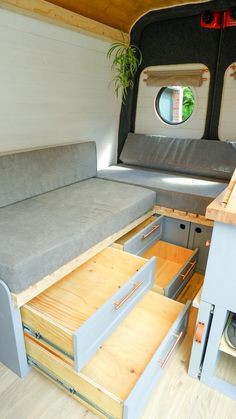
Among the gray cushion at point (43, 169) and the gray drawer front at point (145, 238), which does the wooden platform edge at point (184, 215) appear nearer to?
the gray drawer front at point (145, 238)

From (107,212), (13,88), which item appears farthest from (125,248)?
(13,88)

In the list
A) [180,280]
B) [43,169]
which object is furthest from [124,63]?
[180,280]

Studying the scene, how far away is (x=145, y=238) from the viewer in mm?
2119

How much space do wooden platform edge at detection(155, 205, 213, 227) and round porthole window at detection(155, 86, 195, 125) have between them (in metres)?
1.16

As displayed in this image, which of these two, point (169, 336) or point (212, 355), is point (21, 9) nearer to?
point (169, 336)

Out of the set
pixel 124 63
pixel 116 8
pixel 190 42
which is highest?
pixel 116 8

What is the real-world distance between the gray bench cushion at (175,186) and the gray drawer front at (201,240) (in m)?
0.15

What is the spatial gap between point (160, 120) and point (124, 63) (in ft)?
2.31

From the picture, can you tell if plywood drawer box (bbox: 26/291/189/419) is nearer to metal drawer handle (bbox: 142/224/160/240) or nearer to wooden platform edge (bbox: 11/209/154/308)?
wooden platform edge (bbox: 11/209/154/308)

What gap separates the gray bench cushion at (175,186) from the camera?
7.27 feet

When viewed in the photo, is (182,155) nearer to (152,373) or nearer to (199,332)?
(199,332)

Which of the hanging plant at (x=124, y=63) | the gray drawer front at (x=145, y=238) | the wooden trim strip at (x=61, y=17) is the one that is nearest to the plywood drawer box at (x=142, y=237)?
the gray drawer front at (x=145, y=238)

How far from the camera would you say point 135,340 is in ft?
4.45

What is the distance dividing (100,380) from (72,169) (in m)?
1.68
